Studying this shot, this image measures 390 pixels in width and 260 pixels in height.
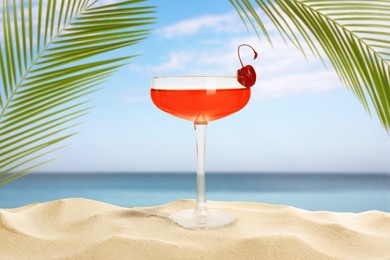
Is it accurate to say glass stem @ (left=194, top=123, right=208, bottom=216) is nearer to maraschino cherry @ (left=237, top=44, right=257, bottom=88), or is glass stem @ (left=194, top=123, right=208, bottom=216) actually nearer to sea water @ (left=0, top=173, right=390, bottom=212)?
maraschino cherry @ (left=237, top=44, right=257, bottom=88)

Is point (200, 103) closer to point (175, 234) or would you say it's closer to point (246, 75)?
point (246, 75)

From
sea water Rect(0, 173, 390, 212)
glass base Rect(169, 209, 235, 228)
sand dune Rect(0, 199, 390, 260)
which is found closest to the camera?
sand dune Rect(0, 199, 390, 260)

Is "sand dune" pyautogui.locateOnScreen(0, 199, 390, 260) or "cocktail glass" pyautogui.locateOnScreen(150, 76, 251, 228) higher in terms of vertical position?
"cocktail glass" pyautogui.locateOnScreen(150, 76, 251, 228)

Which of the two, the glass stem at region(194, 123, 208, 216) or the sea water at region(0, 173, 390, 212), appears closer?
the glass stem at region(194, 123, 208, 216)

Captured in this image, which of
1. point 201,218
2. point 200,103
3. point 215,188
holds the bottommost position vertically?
point 215,188

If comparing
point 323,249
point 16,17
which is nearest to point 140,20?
point 16,17

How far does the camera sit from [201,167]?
1333 millimetres

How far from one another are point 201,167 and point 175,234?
0.23 m

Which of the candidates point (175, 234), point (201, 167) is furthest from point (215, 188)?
point (175, 234)

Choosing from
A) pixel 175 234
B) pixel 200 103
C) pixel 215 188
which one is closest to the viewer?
pixel 175 234

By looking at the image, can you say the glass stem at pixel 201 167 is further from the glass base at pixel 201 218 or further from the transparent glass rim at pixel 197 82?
the transparent glass rim at pixel 197 82

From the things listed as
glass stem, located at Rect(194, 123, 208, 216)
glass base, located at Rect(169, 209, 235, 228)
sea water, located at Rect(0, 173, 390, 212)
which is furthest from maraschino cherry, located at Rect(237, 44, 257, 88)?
sea water, located at Rect(0, 173, 390, 212)

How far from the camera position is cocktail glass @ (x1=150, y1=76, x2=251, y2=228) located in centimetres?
127

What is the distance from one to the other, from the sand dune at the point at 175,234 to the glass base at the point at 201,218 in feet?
0.09
